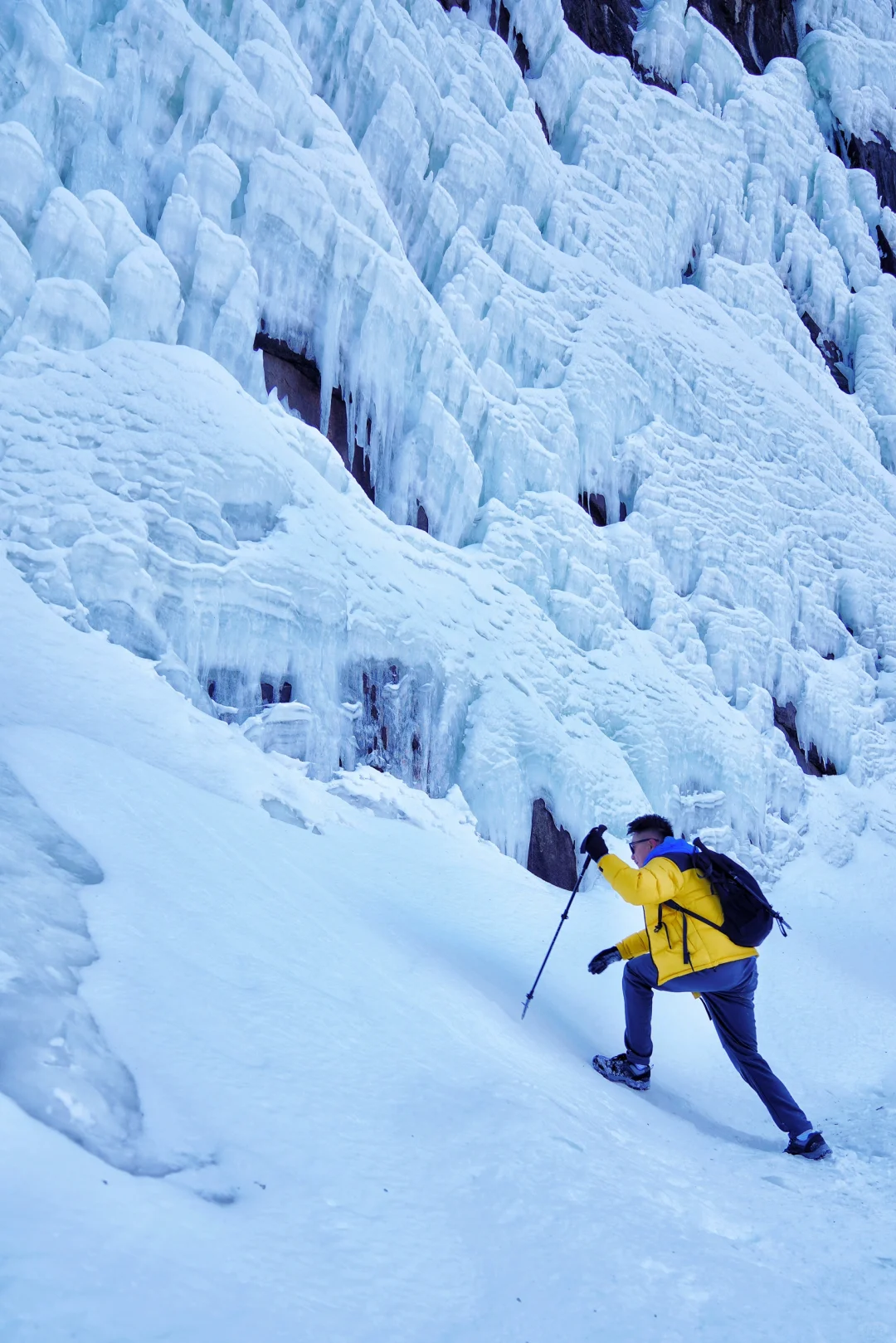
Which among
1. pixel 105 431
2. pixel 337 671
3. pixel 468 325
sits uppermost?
pixel 468 325

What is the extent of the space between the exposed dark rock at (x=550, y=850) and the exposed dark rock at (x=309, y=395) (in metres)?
3.80

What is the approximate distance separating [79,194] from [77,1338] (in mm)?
8400

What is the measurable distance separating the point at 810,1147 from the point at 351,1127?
2.50m

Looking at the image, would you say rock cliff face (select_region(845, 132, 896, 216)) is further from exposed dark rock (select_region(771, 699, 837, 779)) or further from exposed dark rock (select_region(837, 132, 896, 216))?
exposed dark rock (select_region(771, 699, 837, 779))

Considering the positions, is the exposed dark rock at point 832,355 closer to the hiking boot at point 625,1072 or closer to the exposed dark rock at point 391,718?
the exposed dark rock at point 391,718

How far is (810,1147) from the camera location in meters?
3.75

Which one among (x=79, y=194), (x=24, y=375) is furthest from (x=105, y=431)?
(x=79, y=194)

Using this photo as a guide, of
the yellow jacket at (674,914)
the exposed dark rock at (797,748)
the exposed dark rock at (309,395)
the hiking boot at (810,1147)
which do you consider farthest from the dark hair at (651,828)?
the exposed dark rock at (797,748)

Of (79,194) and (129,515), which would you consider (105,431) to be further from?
(79,194)

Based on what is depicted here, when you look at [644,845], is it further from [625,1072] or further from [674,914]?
[625,1072]

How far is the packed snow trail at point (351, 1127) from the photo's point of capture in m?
1.60

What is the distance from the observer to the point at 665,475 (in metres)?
12.8

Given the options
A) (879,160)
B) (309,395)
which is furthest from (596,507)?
(879,160)

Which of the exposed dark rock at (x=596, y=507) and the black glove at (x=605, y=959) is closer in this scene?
the black glove at (x=605, y=959)
